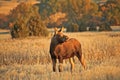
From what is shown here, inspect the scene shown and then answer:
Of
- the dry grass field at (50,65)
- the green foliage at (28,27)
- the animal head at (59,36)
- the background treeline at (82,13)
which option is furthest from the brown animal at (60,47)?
the background treeline at (82,13)

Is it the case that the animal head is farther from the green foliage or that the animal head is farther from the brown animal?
the green foliage

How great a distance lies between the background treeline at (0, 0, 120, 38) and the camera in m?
19.5

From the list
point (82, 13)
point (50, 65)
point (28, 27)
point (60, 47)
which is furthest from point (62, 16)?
point (60, 47)

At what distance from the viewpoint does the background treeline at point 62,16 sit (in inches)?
766

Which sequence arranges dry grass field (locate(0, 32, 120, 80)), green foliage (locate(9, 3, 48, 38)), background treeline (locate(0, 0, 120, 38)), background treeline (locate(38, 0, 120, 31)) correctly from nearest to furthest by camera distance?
dry grass field (locate(0, 32, 120, 80)) → green foliage (locate(9, 3, 48, 38)) → background treeline (locate(0, 0, 120, 38)) → background treeline (locate(38, 0, 120, 31))

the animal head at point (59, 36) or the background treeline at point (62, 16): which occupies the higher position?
the animal head at point (59, 36)

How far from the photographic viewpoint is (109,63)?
29.3 feet

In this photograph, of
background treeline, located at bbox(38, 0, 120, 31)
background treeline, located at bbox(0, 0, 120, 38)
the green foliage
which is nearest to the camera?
the green foliage

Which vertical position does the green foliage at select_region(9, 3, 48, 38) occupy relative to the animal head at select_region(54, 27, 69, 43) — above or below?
below

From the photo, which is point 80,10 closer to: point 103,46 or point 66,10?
point 66,10

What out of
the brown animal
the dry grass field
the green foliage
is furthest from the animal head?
the green foliage

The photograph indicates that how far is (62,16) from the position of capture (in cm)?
2744

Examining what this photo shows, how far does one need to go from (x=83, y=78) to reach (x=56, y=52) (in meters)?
0.83

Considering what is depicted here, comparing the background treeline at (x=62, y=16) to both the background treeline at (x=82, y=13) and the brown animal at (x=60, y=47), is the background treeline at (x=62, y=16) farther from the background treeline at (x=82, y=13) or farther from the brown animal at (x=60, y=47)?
the brown animal at (x=60, y=47)
